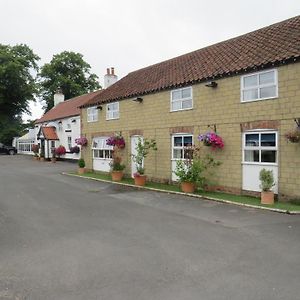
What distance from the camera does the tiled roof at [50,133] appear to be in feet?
134

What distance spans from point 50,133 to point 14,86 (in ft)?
60.2

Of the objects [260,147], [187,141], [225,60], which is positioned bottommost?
[260,147]

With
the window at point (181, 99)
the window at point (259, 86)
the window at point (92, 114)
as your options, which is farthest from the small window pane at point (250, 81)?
the window at point (92, 114)

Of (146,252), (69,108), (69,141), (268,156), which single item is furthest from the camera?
(69,108)

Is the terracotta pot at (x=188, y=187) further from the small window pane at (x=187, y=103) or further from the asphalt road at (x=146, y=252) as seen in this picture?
the small window pane at (x=187, y=103)

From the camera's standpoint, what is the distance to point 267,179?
12492 millimetres

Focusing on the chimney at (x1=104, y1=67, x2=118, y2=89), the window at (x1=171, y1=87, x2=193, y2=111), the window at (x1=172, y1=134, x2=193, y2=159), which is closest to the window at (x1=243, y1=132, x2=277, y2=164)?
the window at (x1=172, y1=134, x2=193, y2=159)

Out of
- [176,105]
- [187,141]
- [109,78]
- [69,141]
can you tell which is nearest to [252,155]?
[187,141]

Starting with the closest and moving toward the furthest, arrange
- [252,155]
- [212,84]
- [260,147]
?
1. [260,147]
2. [252,155]
3. [212,84]

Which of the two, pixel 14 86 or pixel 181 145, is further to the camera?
pixel 14 86

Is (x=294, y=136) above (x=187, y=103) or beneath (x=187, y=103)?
beneath

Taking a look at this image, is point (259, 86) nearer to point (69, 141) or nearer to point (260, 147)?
point (260, 147)

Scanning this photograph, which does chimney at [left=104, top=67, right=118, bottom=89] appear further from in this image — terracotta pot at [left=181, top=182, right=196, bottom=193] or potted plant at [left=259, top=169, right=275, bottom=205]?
potted plant at [left=259, top=169, right=275, bottom=205]

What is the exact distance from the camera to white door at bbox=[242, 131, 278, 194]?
13430 millimetres
